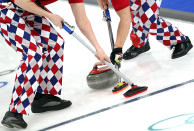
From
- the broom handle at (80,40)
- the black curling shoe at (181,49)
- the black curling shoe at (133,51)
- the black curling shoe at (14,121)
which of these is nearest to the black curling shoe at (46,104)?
the black curling shoe at (14,121)

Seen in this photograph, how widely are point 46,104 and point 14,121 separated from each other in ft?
1.18

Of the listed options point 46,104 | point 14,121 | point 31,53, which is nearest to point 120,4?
point 31,53

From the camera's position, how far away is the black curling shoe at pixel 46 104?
304cm

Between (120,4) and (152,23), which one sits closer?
(120,4)

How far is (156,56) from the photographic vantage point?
3.85 metres

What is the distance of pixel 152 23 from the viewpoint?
142 inches

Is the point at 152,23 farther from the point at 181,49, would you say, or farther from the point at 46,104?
the point at 46,104

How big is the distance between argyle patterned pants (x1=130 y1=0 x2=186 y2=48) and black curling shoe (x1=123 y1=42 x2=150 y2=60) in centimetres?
19

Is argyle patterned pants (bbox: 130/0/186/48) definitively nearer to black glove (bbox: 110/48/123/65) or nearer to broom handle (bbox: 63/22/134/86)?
black glove (bbox: 110/48/123/65)

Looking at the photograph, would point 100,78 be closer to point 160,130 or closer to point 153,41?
point 160,130

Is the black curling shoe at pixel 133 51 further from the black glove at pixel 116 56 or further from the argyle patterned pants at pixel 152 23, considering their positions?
the black glove at pixel 116 56

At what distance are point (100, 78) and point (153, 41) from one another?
54.3 inches

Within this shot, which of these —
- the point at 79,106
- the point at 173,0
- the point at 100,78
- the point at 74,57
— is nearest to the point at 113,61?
the point at 100,78

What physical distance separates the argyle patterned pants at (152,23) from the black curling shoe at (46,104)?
108cm
